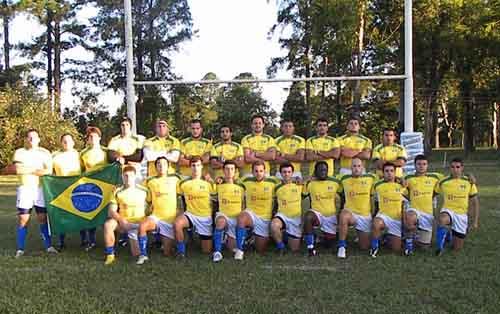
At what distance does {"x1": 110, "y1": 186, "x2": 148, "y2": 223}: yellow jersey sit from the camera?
606cm

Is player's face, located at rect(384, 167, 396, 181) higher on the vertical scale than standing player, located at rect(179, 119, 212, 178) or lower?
lower

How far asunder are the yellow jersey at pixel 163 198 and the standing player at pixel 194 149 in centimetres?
74

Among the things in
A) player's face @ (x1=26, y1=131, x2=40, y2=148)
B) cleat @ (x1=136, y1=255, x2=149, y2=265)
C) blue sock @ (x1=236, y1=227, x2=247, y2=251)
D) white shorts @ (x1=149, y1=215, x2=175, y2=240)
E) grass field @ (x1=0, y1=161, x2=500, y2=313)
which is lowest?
grass field @ (x1=0, y1=161, x2=500, y2=313)

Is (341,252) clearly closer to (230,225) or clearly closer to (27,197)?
(230,225)

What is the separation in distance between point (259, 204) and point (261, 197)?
0.27 ft

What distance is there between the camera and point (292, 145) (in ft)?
22.5

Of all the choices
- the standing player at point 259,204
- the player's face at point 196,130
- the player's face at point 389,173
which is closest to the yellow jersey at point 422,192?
the player's face at point 389,173

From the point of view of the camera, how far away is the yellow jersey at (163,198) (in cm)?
611

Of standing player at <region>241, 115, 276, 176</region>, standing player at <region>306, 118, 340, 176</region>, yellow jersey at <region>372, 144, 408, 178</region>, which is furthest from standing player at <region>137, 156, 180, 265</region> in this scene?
yellow jersey at <region>372, 144, 408, 178</region>

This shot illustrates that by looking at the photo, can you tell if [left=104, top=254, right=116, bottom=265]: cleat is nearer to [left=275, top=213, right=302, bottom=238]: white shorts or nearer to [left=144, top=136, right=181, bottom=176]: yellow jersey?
[left=144, top=136, right=181, bottom=176]: yellow jersey

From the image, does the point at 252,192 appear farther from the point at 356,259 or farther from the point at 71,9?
the point at 71,9

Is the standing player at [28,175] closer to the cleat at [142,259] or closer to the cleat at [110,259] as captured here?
Answer: the cleat at [110,259]

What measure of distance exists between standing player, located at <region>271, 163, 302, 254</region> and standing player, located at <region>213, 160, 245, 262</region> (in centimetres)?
41

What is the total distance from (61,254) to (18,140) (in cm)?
1695
